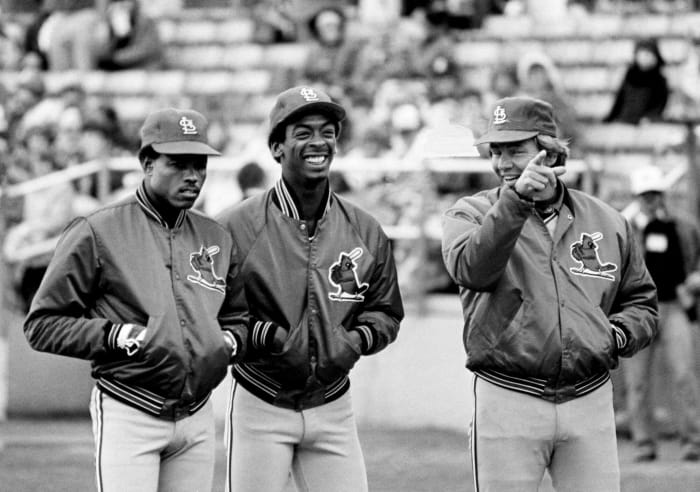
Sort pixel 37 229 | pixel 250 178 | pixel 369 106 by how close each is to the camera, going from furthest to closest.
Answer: pixel 369 106, pixel 37 229, pixel 250 178

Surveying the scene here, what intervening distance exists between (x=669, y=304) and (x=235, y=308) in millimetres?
5897

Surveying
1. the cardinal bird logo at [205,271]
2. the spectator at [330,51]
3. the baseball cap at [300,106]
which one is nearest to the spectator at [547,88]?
the spectator at [330,51]

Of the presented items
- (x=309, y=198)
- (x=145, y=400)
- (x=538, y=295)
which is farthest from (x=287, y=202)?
(x=538, y=295)

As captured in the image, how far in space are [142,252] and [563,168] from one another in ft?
5.55

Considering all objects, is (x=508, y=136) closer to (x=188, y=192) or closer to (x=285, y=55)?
(x=188, y=192)

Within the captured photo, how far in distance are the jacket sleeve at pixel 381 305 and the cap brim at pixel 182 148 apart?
919 mm

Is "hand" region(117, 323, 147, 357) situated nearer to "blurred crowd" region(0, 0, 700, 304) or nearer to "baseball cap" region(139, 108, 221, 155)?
"baseball cap" region(139, 108, 221, 155)

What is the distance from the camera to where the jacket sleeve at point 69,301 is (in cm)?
610

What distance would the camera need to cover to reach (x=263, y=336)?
21.2ft

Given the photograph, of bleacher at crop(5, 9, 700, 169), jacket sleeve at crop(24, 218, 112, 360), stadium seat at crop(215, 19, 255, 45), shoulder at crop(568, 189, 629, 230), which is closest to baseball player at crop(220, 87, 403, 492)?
jacket sleeve at crop(24, 218, 112, 360)

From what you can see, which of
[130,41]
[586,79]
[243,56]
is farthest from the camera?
[130,41]

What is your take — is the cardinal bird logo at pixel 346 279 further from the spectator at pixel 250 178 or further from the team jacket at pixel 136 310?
the spectator at pixel 250 178

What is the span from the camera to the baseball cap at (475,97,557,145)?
6230mm

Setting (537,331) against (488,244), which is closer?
(488,244)
